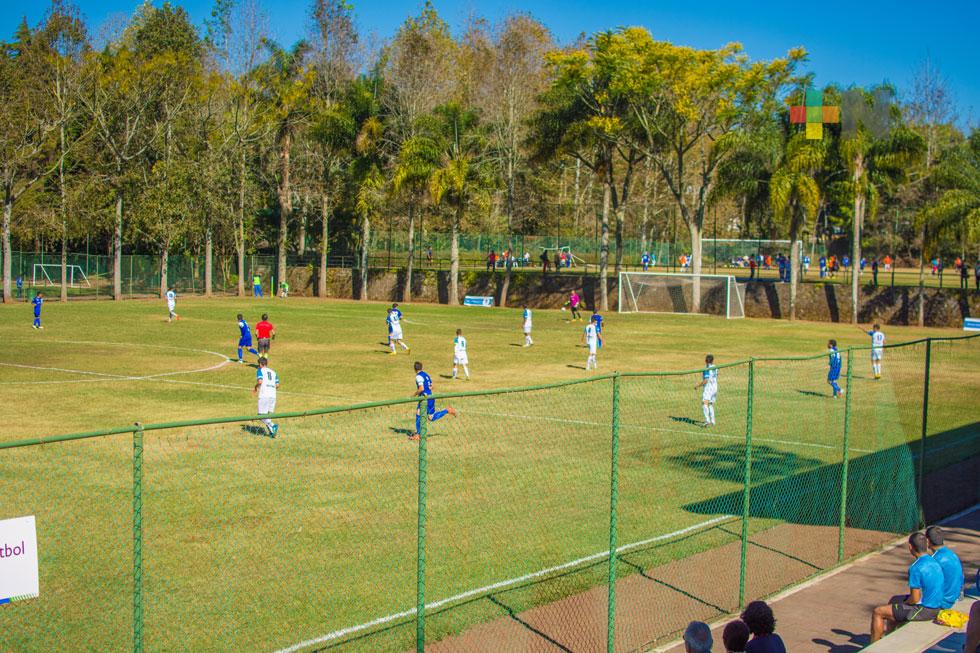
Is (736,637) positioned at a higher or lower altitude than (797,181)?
lower

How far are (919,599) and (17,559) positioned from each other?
8.20 meters

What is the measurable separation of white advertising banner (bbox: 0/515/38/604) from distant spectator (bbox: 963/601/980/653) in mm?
7044

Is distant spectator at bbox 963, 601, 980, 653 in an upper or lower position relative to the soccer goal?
lower

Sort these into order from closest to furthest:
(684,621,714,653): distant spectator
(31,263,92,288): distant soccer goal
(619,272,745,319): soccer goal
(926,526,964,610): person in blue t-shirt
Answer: (684,621,714,653): distant spectator, (926,526,964,610): person in blue t-shirt, (619,272,745,319): soccer goal, (31,263,92,288): distant soccer goal

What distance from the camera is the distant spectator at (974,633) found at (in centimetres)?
765

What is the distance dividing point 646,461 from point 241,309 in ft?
144

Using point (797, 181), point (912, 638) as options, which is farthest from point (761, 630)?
point (797, 181)

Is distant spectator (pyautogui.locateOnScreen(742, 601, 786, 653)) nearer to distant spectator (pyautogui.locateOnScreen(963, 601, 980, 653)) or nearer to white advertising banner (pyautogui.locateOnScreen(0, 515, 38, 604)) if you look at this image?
distant spectator (pyautogui.locateOnScreen(963, 601, 980, 653))

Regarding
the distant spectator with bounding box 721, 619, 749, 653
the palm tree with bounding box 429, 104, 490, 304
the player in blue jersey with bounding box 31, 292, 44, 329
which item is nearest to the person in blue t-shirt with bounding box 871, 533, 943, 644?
the distant spectator with bounding box 721, 619, 749, 653

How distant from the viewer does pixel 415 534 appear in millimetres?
11438

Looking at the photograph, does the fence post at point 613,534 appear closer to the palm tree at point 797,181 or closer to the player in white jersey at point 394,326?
the player in white jersey at point 394,326

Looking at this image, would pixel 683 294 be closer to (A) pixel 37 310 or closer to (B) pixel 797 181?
(B) pixel 797 181

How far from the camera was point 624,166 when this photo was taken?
91.2 meters

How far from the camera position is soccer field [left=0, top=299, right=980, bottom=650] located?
9062 millimetres
